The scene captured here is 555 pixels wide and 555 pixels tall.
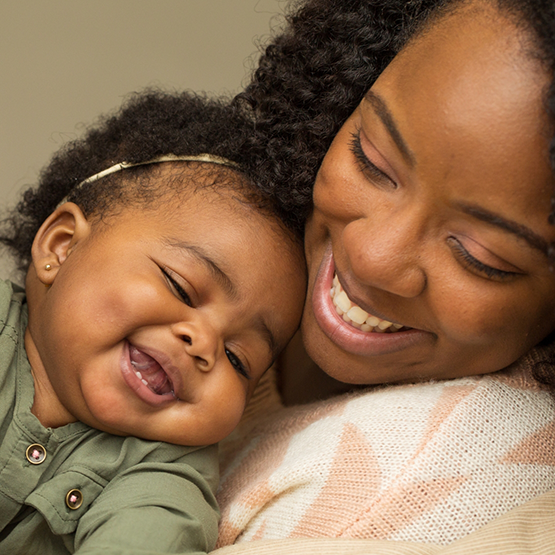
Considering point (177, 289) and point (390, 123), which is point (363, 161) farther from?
point (177, 289)

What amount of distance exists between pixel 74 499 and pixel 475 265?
2.31 ft

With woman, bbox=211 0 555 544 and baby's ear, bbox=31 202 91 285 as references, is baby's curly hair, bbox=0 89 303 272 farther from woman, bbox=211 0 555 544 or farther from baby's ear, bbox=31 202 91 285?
woman, bbox=211 0 555 544

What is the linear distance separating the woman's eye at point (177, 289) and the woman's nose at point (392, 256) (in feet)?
1.02

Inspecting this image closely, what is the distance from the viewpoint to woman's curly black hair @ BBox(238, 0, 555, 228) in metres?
1.15

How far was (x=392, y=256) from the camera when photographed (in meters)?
0.92

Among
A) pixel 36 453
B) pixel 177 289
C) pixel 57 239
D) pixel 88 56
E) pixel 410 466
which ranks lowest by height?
pixel 410 466

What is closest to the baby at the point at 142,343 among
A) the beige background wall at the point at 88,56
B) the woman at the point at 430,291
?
the woman at the point at 430,291

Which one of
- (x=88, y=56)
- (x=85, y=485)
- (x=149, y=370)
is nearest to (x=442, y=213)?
(x=149, y=370)

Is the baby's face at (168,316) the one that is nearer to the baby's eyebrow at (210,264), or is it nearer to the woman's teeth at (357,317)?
the baby's eyebrow at (210,264)

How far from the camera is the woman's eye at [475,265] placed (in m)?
0.89

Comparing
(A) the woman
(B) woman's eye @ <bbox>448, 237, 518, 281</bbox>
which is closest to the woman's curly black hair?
(A) the woman

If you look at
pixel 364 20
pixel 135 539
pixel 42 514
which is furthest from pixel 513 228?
pixel 42 514

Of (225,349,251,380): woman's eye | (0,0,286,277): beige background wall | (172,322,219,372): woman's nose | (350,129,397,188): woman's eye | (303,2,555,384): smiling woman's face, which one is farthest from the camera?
(0,0,286,277): beige background wall

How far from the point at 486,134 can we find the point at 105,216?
68 cm
